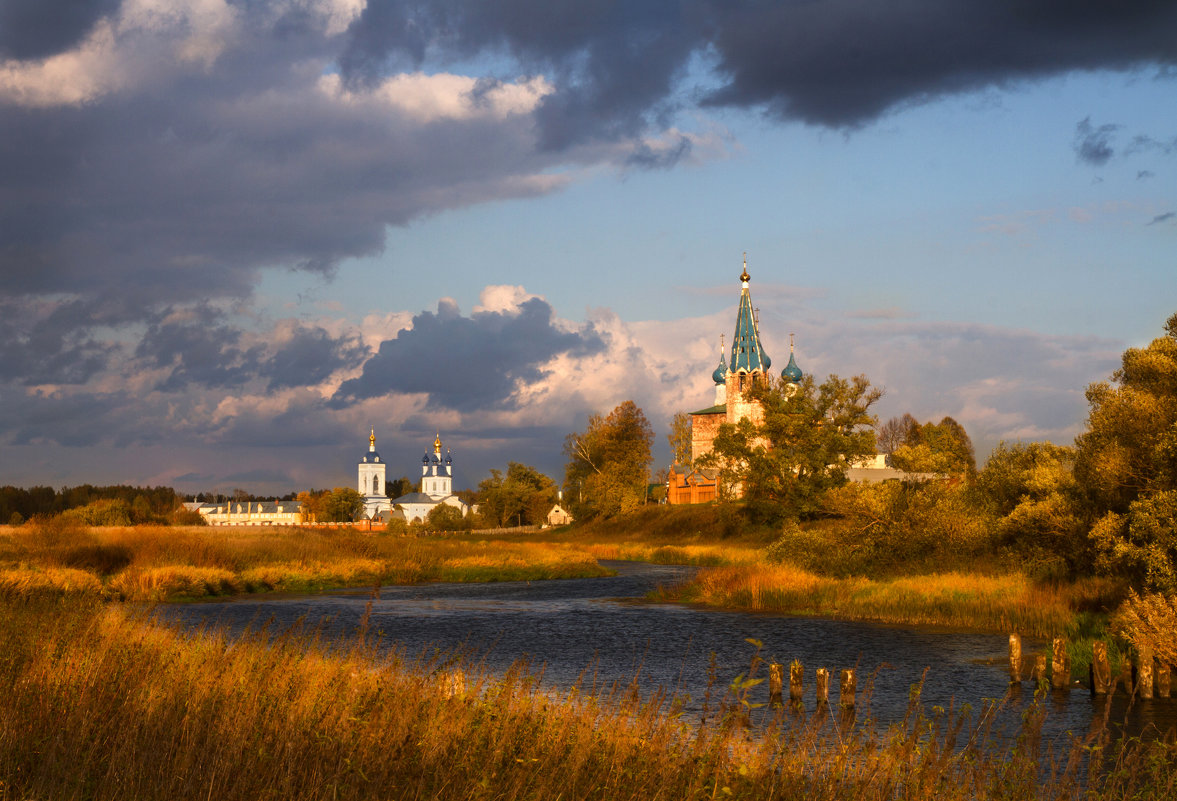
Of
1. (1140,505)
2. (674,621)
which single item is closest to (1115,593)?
(1140,505)

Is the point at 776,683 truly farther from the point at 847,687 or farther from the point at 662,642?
the point at 662,642

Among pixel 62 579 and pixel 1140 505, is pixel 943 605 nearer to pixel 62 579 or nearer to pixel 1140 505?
pixel 1140 505

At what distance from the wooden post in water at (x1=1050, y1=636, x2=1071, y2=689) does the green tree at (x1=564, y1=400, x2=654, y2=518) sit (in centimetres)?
9761

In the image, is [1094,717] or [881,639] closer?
[1094,717]

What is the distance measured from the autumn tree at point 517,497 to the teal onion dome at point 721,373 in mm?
32653

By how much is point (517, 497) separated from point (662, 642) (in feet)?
386

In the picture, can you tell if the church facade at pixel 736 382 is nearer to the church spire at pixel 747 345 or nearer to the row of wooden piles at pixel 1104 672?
the church spire at pixel 747 345

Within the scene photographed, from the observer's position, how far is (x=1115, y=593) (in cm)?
2931

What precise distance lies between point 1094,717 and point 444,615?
2472 cm

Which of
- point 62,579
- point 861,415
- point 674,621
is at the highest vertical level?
point 861,415

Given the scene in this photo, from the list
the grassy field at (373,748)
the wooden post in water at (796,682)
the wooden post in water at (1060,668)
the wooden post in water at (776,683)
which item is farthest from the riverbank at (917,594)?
the grassy field at (373,748)

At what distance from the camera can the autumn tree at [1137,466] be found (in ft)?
84.2

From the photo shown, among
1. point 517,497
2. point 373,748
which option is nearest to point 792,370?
point 517,497

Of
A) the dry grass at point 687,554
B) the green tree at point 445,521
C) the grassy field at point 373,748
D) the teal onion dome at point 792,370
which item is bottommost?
the dry grass at point 687,554
